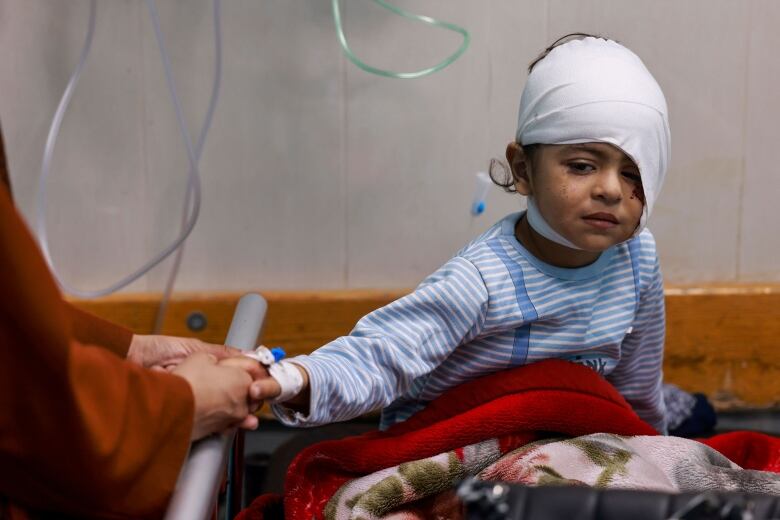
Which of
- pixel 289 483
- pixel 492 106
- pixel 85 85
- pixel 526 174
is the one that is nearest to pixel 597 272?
pixel 526 174

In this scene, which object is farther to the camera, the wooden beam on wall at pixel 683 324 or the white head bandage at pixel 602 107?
the wooden beam on wall at pixel 683 324

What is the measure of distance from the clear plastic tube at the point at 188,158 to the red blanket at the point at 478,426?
2.23 ft

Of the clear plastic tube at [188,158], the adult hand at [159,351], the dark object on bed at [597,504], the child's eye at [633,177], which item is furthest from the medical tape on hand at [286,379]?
the clear plastic tube at [188,158]

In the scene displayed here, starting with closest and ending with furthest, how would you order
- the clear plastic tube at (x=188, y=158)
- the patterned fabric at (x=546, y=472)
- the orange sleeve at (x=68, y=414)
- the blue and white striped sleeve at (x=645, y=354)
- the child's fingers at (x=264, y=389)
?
the orange sleeve at (x=68, y=414)
the child's fingers at (x=264, y=389)
the patterned fabric at (x=546, y=472)
the blue and white striped sleeve at (x=645, y=354)
the clear plastic tube at (x=188, y=158)

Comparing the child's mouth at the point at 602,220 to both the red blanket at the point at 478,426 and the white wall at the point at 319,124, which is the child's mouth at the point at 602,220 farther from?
the white wall at the point at 319,124

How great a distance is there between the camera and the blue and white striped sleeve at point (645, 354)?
4.17ft

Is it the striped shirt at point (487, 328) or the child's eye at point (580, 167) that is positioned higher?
the child's eye at point (580, 167)

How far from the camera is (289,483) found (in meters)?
1.07

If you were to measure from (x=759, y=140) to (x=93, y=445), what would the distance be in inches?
60.0

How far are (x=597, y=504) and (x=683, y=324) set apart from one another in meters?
1.21

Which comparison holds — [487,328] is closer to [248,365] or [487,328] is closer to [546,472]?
[546,472]

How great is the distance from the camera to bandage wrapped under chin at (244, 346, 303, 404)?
0.94 m

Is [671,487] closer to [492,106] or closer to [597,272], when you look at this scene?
[597,272]

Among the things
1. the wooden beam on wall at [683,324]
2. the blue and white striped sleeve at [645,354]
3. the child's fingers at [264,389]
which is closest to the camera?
the child's fingers at [264,389]
